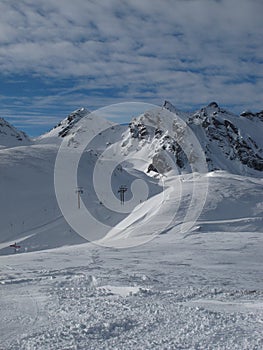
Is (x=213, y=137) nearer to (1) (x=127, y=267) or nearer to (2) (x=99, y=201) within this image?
(2) (x=99, y=201)

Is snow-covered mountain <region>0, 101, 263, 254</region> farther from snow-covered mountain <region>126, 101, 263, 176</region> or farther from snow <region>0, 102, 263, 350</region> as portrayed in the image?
snow-covered mountain <region>126, 101, 263, 176</region>

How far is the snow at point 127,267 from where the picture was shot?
22.2ft

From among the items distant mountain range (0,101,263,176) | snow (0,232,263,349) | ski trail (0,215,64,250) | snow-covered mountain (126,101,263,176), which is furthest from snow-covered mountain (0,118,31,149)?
snow (0,232,263,349)

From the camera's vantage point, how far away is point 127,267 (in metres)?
15.1

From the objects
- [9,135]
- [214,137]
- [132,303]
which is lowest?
[132,303]

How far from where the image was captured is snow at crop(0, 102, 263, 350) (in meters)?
6.75

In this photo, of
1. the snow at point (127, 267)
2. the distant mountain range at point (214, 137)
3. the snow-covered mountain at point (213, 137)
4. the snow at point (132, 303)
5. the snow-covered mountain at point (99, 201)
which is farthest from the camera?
the distant mountain range at point (214, 137)

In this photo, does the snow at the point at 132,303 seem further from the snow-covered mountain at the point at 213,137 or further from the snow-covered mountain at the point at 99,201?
the snow-covered mountain at the point at 213,137

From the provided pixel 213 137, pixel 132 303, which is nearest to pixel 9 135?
pixel 213 137

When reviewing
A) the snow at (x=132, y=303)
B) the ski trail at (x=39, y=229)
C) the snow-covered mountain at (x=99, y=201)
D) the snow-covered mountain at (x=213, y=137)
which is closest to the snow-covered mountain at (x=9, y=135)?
the snow-covered mountain at (x=213, y=137)

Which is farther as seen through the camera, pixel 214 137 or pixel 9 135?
pixel 214 137

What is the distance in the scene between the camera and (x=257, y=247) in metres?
21.0

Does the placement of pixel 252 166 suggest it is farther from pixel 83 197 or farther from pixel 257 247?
pixel 257 247

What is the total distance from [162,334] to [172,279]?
244 inches
